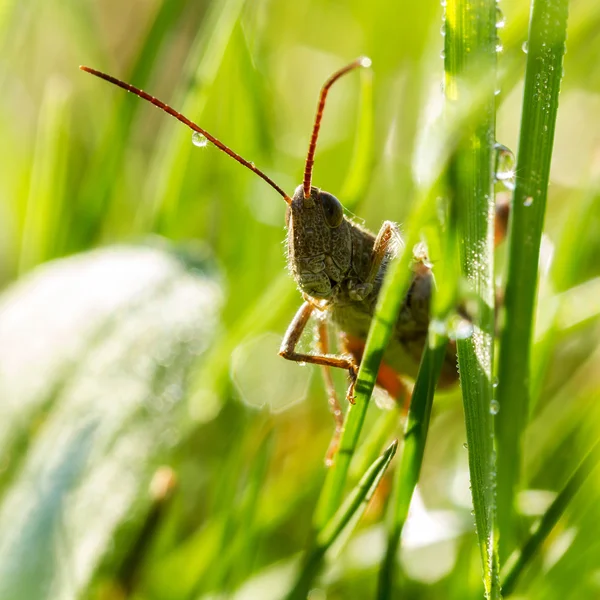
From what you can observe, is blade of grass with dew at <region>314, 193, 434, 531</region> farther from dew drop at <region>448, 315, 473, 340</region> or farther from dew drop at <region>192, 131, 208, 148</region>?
dew drop at <region>192, 131, 208, 148</region>

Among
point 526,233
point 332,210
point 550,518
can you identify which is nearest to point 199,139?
point 332,210

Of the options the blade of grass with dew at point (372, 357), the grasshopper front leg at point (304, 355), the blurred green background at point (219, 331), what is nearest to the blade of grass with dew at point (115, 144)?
the blurred green background at point (219, 331)

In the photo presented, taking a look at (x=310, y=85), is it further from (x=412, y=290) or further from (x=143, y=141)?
(x=412, y=290)

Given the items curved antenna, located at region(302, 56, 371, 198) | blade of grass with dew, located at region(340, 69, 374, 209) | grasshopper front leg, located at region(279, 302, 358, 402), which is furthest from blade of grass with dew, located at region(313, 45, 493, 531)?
blade of grass with dew, located at region(340, 69, 374, 209)

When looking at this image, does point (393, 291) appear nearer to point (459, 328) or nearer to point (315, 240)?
point (459, 328)

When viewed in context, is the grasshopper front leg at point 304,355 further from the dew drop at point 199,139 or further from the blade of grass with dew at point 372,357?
the dew drop at point 199,139

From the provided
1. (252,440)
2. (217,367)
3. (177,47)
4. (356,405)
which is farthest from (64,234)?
(177,47)
